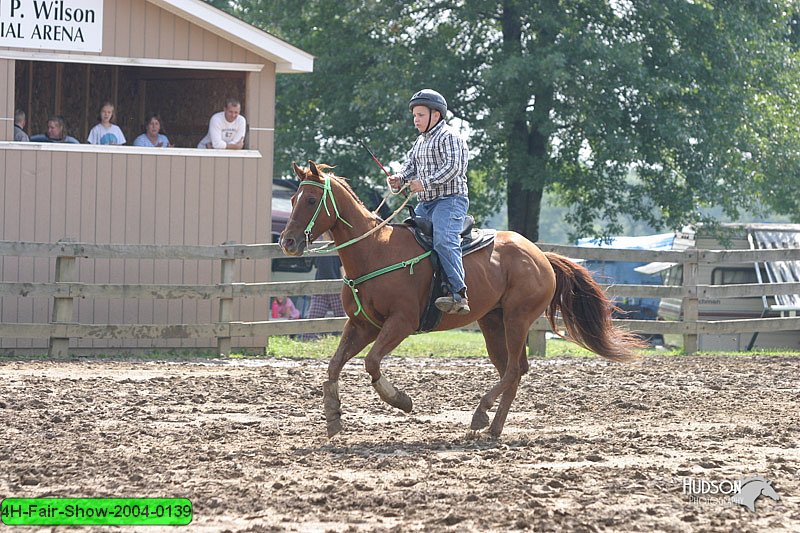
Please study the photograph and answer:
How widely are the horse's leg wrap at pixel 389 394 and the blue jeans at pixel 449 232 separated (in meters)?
0.84

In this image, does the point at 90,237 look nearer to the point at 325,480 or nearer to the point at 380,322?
the point at 380,322

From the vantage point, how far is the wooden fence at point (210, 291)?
42.7ft

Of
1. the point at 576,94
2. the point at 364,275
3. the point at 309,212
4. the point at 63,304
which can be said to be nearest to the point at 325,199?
the point at 309,212

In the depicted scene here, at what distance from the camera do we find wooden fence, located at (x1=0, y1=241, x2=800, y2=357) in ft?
42.7

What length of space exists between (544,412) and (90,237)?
720 cm

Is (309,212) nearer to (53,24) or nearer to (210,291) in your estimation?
(210,291)

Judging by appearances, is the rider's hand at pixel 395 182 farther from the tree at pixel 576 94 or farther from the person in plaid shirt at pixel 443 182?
the tree at pixel 576 94

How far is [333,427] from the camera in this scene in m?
7.67

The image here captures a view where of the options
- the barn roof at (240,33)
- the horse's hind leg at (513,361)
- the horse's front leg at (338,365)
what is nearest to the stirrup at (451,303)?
the horse's front leg at (338,365)

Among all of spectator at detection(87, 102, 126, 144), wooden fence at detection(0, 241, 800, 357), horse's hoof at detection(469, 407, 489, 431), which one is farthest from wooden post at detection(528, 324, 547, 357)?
horse's hoof at detection(469, 407, 489, 431)

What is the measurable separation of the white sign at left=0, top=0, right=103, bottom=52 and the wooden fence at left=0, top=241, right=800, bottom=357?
8.57 feet

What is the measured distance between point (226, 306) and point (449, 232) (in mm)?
6090

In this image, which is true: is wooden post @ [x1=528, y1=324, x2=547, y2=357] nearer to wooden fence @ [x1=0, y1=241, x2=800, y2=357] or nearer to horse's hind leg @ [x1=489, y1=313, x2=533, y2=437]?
wooden fence @ [x1=0, y1=241, x2=800, y2=357]

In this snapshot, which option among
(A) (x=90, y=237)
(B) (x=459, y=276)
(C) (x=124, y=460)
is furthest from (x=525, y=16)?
(C) (x=124, y=460)
